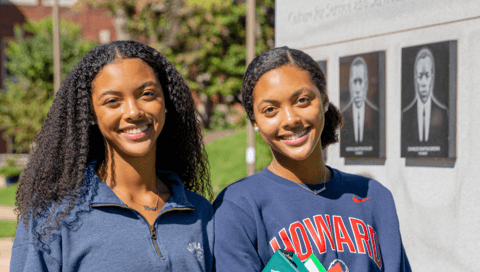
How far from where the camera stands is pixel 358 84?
5.00 meters

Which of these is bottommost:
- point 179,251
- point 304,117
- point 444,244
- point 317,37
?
point 444,244

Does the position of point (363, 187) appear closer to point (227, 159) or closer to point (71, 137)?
point (71, 137)

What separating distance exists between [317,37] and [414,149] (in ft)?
4.97

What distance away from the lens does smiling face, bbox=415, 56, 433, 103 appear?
4363 millimetres

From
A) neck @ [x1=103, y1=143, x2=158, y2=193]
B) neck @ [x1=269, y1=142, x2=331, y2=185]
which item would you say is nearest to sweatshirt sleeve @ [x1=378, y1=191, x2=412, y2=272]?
neck @ [x1=269, y1=142, x2=331, y2=185]

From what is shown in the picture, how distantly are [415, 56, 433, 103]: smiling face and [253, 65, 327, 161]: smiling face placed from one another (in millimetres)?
2467

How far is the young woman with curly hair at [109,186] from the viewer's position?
192 centimetres

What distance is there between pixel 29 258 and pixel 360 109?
145 inches

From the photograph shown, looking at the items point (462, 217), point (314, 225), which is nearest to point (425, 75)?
point (462, 217)

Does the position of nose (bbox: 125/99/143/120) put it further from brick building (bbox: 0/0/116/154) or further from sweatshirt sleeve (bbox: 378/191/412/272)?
brick building (bbox: 0/0/116/154)

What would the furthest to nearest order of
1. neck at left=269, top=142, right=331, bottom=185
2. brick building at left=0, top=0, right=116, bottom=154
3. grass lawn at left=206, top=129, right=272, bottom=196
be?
brick building at left=0, top=0, right=116, bottom=154, grass lawn at left=206, top=129, right=272, bottom=196, neck at left=269, top=142, right=331, bottom=185

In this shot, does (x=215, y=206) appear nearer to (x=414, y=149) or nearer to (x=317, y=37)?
(x=414, y=149)

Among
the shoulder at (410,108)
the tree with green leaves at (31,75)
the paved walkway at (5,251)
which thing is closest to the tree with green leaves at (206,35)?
the tree with green leaves at (31,75)

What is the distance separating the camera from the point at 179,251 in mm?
2059
